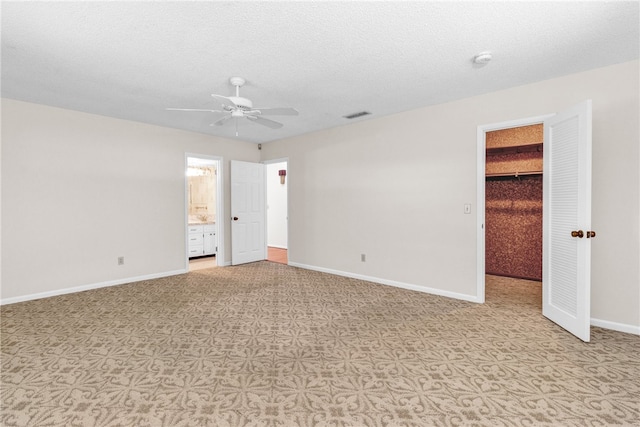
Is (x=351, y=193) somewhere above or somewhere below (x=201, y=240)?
above

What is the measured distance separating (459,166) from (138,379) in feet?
13.2

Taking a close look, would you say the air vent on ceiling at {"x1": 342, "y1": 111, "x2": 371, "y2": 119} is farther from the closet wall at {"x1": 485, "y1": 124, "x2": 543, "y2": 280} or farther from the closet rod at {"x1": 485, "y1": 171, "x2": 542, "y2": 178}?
the closet rod at {"x1": 485, "y1": 171, "x2": 542, "y2": 178}

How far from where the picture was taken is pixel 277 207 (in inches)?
343

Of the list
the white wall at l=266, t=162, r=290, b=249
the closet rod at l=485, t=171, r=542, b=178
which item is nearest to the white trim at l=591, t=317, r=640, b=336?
the closet rod at l=485, t=171, r=542, b=178

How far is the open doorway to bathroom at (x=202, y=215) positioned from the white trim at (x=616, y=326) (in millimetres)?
5752

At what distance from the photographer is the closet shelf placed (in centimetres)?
472

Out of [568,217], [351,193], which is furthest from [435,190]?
[568,217]

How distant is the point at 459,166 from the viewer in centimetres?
404

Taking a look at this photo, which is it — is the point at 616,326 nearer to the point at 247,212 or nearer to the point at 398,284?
the point at 398,284

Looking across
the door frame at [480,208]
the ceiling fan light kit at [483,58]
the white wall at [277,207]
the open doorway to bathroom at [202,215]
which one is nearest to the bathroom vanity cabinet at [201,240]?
the open doorway to bathroom at [202,215]

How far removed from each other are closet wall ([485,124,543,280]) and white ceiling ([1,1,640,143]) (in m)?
1.66

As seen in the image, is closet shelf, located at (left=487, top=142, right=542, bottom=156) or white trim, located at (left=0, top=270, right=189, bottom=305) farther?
closet shelf, located at (left=487, top=142, right=542, bottom=156)

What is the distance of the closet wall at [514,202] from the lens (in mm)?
4836

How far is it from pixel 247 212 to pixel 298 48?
4.30 meters
